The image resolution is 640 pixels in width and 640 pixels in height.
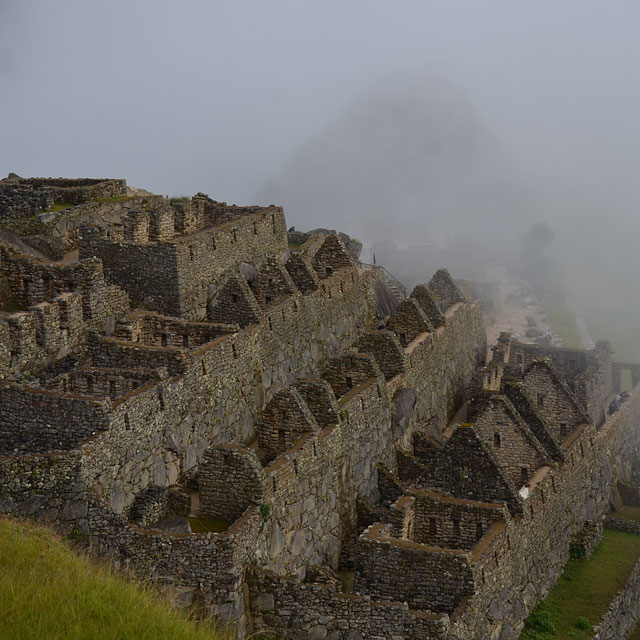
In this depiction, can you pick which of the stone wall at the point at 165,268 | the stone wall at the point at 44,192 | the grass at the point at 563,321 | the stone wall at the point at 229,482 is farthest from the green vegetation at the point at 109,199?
the grass at the point at 563,321

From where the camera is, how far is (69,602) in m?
20.6

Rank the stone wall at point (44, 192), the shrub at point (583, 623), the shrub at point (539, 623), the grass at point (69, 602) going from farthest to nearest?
1. the stone wall at point (44, 192)
2. the shrub at point (583, 623)
3. the shrub at point (539, 623)
4. the grass at point (69, 602)

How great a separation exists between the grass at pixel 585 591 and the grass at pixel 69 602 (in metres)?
9.89

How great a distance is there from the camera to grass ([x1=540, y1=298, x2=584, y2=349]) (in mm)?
56469

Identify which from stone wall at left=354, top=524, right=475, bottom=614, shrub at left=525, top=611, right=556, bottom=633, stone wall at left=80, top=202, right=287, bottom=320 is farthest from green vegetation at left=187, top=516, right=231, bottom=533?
shrub at left=525, top=611, right=556, bottom=633

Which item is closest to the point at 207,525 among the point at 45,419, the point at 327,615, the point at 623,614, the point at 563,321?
the point at 327,615

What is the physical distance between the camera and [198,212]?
36.4m

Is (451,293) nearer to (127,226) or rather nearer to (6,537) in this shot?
(127,226)

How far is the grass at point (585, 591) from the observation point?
3016cm

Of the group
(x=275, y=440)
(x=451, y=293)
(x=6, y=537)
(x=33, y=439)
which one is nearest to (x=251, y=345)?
(x=275, y=440)

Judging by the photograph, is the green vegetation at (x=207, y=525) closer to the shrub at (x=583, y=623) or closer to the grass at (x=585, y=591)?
the grass at (x=585, y=591)

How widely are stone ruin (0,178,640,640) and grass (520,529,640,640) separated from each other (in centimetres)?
45

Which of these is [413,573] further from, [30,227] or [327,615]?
[30,227]

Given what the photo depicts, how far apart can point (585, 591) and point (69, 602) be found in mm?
15823
